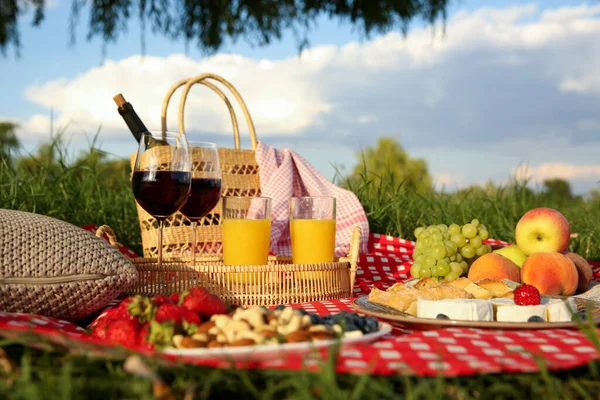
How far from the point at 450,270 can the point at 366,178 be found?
160 centimetres

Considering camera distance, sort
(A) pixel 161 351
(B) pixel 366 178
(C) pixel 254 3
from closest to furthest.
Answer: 1. (A) pixel 161 351
2. (B) pixel 366 178
3. (C) pixel 254 3

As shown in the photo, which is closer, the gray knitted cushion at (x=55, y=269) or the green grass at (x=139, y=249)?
the green grass at (x=139, y=249)

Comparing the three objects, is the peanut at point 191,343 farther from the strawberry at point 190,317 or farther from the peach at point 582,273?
the peach at point 582,273

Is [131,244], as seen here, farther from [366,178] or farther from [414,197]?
[414,197]

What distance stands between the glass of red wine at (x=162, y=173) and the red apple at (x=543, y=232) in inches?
58.7

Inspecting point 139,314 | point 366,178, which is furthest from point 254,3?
point 139,314

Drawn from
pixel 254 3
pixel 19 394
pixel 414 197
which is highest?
pixel 254 3

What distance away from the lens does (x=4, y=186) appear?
11.0ft

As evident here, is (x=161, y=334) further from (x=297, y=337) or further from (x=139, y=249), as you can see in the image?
(x=139, y=249)

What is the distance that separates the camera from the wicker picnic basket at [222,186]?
8.98ft

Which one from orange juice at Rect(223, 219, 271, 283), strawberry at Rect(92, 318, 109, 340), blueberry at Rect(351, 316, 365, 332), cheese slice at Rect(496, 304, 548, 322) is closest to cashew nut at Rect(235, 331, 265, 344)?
blueberry at Rect(351, 316, 365, 332)

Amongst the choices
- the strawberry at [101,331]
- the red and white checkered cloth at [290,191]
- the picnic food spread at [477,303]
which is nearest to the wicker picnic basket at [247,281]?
the picnic food spread at [477,303]

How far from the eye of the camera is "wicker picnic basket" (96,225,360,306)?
6.28ft

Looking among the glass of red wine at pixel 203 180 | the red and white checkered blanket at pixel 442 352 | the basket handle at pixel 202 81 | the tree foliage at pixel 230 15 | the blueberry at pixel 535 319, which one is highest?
the tree foliage at pixel 230 15
